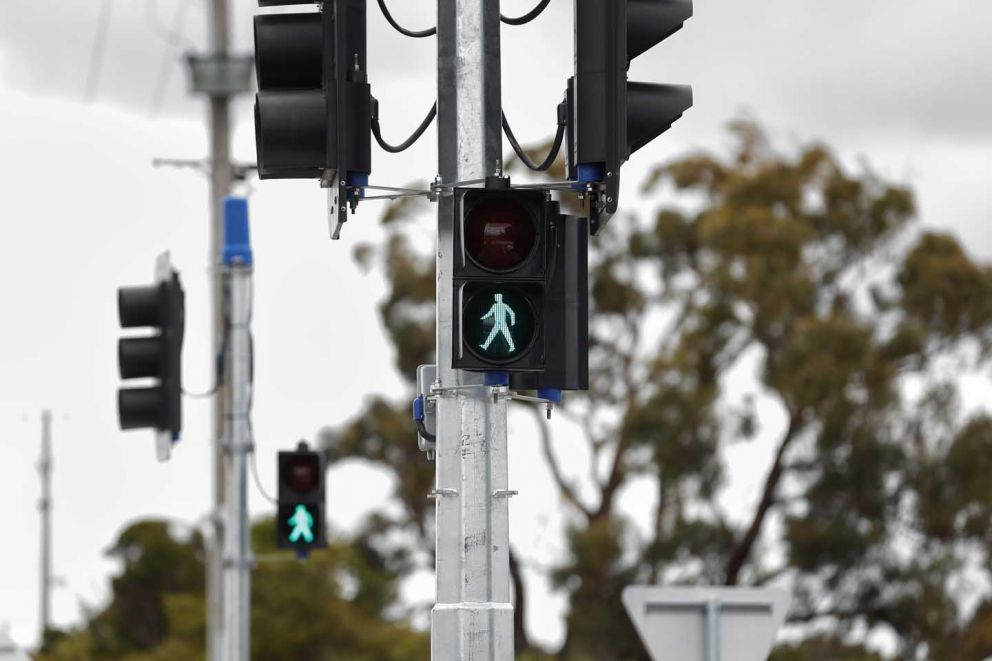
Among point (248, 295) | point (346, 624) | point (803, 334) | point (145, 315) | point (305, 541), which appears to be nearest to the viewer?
point (145, 315)

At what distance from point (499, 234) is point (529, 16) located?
128 centimetres

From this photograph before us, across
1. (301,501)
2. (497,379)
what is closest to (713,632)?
(497,379)

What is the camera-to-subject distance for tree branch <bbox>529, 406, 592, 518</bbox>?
3712 centimetres

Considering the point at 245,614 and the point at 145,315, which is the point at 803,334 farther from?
Result: the point at 145,315

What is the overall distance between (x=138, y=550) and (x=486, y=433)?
1638 inches

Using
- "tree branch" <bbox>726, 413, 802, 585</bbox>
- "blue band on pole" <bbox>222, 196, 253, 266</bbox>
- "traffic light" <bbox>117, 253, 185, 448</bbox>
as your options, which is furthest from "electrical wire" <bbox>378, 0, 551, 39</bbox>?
"tree branch" <bbox>726, 413, 802, 585</bbox>

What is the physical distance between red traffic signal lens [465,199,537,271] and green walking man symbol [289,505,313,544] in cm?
1012

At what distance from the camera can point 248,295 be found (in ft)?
59.8

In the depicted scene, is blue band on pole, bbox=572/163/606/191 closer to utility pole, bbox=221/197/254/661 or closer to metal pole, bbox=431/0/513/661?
metal pole, bbox=431/0/513/661

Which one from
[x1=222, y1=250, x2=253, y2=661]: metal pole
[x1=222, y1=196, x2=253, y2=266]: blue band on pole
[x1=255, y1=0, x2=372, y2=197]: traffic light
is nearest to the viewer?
[x1=255, y1=0, x2=372, y2=197]: traffic light

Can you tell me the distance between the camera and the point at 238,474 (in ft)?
60.2

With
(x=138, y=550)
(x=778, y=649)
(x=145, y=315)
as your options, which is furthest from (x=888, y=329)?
(x=145, y=315)

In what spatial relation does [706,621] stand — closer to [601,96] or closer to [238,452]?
[601,96]

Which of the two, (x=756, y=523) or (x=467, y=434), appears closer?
(x=467, y=434)
